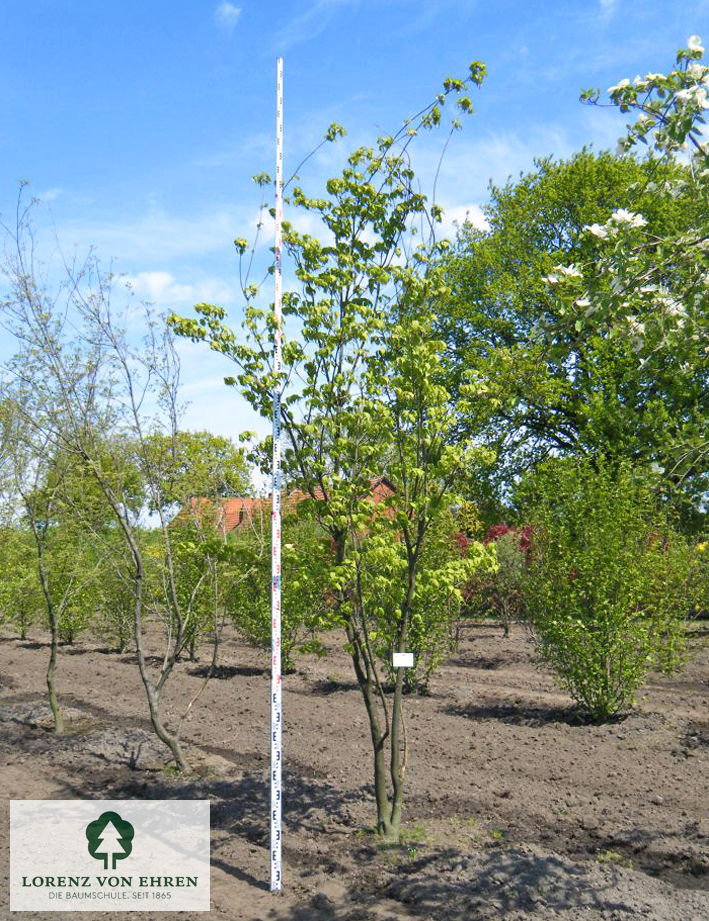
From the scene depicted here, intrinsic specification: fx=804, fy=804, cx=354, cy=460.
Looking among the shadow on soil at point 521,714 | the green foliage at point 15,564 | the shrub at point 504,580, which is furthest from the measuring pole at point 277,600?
the shrub at point 504,580

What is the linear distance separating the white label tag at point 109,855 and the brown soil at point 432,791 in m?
0.13

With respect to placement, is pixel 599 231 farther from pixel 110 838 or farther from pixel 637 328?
pixel 110 838

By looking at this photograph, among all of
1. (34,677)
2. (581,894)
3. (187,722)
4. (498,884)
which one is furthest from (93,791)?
(34,677)

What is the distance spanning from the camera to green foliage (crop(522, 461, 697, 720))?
8.78 metres

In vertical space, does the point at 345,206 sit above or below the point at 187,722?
above

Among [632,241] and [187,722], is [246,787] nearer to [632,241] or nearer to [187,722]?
[187,722]

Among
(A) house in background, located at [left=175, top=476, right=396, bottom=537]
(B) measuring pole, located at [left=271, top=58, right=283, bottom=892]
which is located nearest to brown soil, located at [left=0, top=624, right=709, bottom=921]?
(B) measuring pole, located at [left=271, top=58, right=283, bottom=892]

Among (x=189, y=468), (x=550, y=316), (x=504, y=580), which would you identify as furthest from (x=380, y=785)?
(x=504, y=580)

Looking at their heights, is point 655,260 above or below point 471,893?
above

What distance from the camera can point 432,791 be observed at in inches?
258

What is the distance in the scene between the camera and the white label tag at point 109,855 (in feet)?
15.3

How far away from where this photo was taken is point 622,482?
8.90 m

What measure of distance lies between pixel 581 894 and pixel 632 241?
3.47 meters

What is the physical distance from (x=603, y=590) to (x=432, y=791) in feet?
10.9
